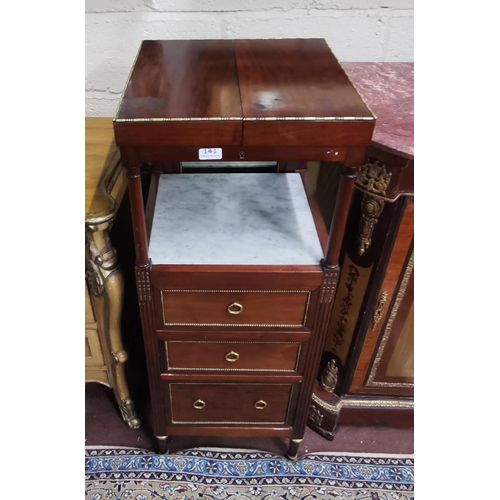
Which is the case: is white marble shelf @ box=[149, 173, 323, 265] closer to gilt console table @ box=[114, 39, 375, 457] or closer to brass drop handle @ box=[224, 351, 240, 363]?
gilt console table @ box=[114, 39, 375, 457]

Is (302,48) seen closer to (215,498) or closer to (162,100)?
(162,100)

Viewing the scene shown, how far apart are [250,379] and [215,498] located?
0.40 metres

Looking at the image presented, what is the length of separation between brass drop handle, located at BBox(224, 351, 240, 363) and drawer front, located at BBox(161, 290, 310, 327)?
10cm

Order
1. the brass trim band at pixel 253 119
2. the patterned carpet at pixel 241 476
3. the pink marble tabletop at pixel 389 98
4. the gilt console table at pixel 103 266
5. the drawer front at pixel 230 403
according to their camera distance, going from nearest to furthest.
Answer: the brass trim band at pixel 253 119
the pink marble tabletop at pixel 389 98
the gilt console table at pixel 103 266
the drawer front at pixel 230 403
the patterned carpet at pixel 241 476

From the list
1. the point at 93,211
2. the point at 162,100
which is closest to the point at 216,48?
the point at 162,100

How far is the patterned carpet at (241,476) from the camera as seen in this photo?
4.19 feet

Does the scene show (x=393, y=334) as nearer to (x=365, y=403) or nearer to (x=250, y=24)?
(x=365, y=403)

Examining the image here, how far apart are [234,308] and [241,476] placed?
2.00ft

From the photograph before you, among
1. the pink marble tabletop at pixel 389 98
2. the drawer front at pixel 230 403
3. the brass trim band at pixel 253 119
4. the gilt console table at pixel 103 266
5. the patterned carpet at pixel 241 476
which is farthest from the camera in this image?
the patterned carpet at pixel 241 476

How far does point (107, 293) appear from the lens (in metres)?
1.11

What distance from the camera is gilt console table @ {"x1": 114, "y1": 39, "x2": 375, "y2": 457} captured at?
775 mm

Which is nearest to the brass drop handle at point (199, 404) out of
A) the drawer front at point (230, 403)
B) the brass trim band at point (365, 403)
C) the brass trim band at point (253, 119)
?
the drawer front at point (230, 403)

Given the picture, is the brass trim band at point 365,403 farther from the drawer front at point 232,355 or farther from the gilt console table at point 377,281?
the drawer front at point 232,355

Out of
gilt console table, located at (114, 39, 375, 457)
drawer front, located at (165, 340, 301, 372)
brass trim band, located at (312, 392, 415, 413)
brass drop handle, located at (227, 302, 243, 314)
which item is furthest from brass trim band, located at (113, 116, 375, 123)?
brass trim band, located at (312, 392, 415, 413)
